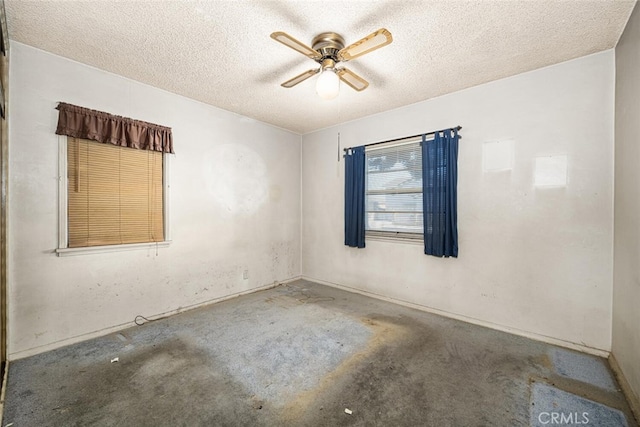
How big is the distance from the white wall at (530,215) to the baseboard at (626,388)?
0.21 m

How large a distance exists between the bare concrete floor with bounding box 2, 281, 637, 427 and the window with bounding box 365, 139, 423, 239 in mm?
1315

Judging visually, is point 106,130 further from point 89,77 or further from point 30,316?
point 30,316

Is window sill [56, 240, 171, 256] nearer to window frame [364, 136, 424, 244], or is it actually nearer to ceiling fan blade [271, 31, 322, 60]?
ceiling fan blade [271, 31, 322, 60]

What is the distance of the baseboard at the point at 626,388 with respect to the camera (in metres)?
1.74

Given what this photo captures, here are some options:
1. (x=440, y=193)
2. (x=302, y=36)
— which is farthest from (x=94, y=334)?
(x=440, y=193)

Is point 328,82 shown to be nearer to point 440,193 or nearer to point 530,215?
point 440,193

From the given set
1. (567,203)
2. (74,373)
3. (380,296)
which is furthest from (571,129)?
(74,373)

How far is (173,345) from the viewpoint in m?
2.59

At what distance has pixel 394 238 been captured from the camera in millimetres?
3852

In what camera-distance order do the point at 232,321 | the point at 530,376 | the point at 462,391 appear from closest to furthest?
1. the point at 462,391
2. the point at 530,376
3. the point at 232,321

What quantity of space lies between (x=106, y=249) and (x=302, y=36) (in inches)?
112

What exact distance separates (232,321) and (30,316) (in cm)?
175

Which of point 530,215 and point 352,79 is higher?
point 352,79

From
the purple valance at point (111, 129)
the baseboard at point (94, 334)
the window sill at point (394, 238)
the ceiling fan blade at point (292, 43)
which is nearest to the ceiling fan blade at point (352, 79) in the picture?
the ceiling fan blade at point (292, 43)
